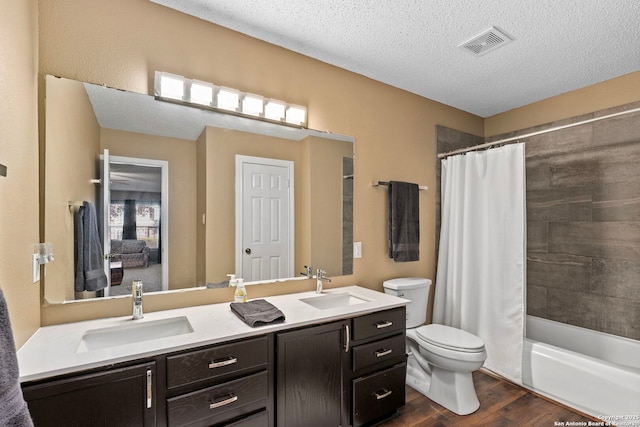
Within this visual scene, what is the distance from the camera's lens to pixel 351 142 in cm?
250

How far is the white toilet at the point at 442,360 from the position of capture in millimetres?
2096

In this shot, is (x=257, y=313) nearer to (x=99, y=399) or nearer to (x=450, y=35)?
(x=99, y=399)

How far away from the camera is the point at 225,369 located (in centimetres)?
141

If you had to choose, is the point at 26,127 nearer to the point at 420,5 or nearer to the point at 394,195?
the point at 420,5

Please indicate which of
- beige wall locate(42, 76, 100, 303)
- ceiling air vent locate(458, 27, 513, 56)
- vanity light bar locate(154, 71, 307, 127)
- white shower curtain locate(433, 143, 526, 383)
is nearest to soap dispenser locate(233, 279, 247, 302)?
beige wall locate(42, 76, 100, 303)

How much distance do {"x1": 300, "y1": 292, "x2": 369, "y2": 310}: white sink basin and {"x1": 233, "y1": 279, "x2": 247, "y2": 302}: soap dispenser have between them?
0.38m

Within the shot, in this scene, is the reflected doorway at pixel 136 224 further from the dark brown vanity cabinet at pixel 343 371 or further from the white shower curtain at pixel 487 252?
the white shower curtain at pixel 487 252

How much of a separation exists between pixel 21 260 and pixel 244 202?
106cm

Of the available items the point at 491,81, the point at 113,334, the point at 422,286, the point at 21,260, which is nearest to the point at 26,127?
the point at 21,260

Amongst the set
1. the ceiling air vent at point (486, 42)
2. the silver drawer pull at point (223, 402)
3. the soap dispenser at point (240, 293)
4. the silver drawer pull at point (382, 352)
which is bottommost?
the silver drawer pull at point (382, 352)

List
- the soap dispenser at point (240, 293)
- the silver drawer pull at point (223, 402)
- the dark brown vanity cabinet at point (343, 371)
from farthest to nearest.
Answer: the soap dispenser at point (240, 293) < the dark brown vanity cabinet at point (343, 371) < the silver drawer pull at point (223, 402)

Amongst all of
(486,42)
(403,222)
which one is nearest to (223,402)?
(403,222)

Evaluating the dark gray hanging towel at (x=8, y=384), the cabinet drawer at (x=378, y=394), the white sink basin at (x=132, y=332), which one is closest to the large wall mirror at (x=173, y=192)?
the white sink basin at (x=132, y=332)

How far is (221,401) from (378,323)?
3.14 ft
